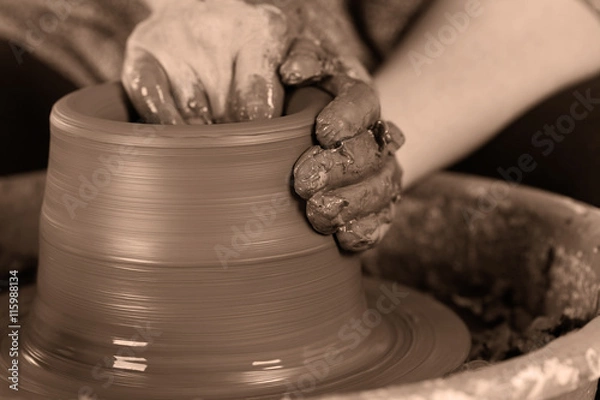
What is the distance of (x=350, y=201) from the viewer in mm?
1047

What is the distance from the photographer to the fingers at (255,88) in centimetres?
112

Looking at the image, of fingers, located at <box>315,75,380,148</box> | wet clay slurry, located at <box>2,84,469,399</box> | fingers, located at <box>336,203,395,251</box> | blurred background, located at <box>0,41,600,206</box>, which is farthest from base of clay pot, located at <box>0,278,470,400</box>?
blurred background, located at <box>0,41,600,206</box>

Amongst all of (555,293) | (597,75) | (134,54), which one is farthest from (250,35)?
(597,75)

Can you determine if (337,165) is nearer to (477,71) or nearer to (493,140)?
(477,71)

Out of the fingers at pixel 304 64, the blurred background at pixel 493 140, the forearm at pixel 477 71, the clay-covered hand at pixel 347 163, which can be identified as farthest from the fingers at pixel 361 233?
the blurred background at pixel 493 140

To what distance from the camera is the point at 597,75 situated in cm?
168

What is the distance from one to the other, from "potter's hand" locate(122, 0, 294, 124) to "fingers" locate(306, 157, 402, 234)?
6.5 inches

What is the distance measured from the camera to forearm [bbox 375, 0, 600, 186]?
151cm

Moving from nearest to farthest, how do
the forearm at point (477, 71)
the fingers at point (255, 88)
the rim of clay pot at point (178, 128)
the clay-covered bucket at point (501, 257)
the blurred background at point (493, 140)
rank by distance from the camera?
the rim of clay pot at point (178, 128) < the fingers at point (255, 88) < the clay-covered bucket at point (501, 257) < the forearm at point (477, 71) < the blurred background at point (493, 140)

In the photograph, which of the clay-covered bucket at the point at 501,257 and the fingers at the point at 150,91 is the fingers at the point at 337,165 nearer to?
the fingers at the point at 150,91

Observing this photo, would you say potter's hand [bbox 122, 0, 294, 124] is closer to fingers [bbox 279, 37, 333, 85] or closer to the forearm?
fingers [bbox 279, 37, 333, 85]

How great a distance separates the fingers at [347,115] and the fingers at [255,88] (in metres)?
0.10

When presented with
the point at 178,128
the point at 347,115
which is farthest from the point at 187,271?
the point at 347,115

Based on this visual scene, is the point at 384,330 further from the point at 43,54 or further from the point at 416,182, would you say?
the point at 43,54
